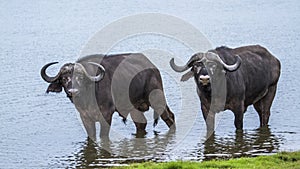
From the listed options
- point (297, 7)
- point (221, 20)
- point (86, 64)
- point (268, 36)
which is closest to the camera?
point (86, 64)

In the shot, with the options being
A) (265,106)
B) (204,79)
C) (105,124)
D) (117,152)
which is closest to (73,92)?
(105,124)

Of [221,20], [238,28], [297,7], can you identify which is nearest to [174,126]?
[238,28]

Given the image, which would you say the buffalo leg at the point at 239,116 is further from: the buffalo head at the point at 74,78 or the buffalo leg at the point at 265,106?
the buffalo head at the point at 74,78

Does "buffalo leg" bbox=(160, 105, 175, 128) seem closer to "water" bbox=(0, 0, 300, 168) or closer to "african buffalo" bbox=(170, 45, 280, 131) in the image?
"water" bbox=(0, 0, 300, 168)

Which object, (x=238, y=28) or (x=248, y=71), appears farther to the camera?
(x=238, y=28)

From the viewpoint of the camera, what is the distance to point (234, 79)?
16.3 metres

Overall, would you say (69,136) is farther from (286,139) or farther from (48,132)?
(286,139)

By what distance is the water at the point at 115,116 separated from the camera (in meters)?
15.1

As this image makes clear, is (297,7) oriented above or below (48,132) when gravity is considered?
above

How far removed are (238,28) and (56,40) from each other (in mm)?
9751

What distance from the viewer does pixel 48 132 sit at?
17.3 meters

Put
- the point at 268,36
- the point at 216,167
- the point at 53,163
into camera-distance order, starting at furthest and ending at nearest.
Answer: the point at 268,36, the point at 53,163, the point at 216,167

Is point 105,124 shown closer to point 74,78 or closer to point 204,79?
point 74,78

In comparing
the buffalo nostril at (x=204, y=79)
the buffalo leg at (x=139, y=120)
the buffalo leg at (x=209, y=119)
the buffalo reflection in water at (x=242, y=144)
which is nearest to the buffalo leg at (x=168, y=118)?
the buffalo leg at (x=139, y=120)
